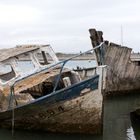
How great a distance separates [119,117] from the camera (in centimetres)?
1597

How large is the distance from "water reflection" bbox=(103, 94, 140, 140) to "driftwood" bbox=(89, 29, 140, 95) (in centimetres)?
48

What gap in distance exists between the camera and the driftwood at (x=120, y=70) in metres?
19.3

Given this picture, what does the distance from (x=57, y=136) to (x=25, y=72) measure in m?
2.21

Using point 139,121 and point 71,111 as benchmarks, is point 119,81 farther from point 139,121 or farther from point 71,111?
point 71,111

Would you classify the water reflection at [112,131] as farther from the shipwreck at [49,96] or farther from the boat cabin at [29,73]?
the boat cabin at [29,73]

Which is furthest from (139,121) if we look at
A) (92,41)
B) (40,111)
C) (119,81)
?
(119,81)

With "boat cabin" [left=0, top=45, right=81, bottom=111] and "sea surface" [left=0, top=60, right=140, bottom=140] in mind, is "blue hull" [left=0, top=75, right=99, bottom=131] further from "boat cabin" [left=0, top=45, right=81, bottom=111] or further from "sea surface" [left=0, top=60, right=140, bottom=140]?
"sea surface" [left=0, top=60, right=140, bottom=140]

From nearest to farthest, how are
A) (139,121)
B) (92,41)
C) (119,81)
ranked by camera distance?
(139,121) < (92,41) < (119,81)

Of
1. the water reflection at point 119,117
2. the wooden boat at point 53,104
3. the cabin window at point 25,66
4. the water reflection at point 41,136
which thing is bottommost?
the water reflection at point 119,117

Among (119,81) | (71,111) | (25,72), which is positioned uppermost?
(25,72)

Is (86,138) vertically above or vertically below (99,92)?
below

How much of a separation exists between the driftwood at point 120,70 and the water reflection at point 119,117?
0.48 metres

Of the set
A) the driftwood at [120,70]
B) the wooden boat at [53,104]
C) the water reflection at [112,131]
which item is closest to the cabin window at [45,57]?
the wooden boat at [53,104]

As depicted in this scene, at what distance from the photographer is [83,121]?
12.0 meters
